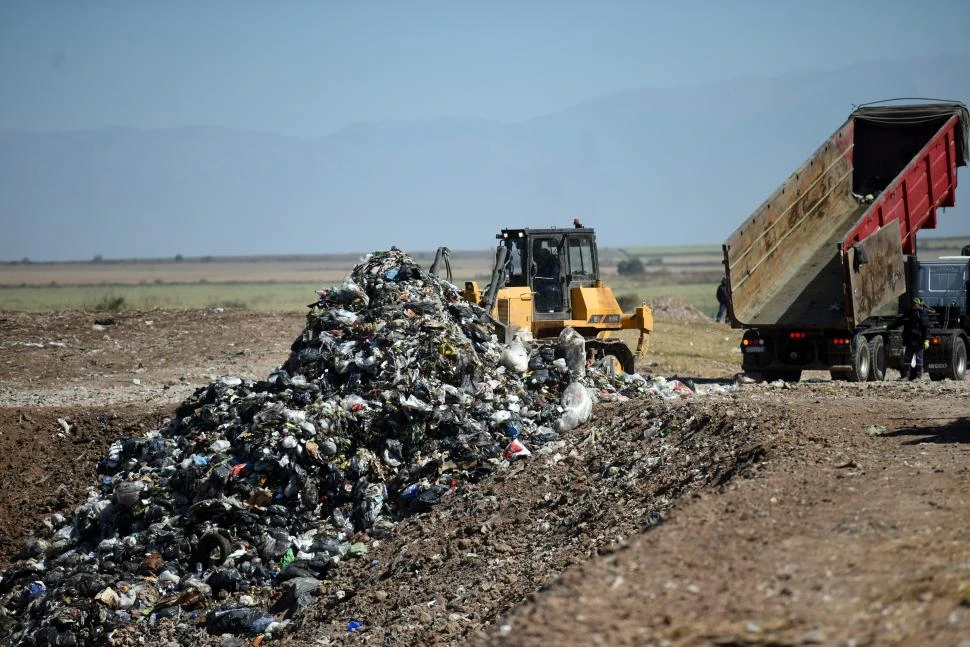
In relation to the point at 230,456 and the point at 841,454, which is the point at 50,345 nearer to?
the point at 230,456

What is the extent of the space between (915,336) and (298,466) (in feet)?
28.3

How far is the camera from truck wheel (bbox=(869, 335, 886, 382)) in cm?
1438

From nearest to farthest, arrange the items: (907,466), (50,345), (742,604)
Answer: (742,604) → (907,466) → (50,345)

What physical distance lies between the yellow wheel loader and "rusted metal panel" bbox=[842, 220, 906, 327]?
2.66 metres

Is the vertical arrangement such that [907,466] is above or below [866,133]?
below

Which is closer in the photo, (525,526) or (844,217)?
(525,526)

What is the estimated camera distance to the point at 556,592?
210 inches

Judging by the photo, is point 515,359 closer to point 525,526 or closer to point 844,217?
point 525,526

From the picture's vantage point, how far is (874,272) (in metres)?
13.7

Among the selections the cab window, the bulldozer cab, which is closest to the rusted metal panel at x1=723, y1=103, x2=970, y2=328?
the cab window

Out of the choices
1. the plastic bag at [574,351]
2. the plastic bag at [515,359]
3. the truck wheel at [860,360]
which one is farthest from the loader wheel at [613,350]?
the truck wheel at [860,360]

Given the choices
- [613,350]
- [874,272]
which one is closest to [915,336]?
[874,272]

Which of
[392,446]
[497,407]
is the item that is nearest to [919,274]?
[497,407]

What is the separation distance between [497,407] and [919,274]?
7710mm
